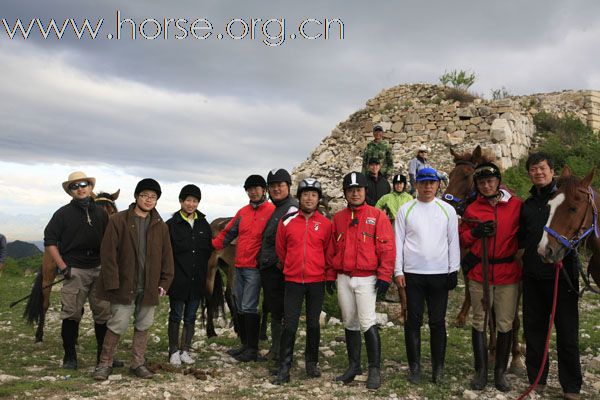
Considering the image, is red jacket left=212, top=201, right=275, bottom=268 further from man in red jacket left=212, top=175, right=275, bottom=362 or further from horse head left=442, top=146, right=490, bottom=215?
horse head left=442, top=146, right=490, bottom=215

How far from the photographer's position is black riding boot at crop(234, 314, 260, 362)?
6.16 m

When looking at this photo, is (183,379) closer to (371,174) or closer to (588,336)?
(371,174)

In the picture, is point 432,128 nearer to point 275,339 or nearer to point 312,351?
point 275,339

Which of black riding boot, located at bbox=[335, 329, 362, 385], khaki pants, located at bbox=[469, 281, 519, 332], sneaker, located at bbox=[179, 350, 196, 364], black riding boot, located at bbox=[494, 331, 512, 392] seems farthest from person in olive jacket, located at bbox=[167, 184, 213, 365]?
black riding boot, located at bbox=[494, 331, 512, 392]

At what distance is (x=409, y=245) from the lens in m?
5.13

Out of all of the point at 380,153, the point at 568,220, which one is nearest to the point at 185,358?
the point at 568,220

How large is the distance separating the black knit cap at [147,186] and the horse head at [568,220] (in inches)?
156

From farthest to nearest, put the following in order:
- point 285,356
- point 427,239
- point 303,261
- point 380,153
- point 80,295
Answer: point 380,153 < point 80,295 < point 285,356 < point 303,261 < point 427,239

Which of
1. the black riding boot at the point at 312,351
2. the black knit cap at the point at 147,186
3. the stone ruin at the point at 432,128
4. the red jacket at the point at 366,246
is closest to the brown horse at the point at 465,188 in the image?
the red jacket at the point at 366,246

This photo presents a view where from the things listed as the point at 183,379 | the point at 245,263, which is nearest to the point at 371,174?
the point at 245,263

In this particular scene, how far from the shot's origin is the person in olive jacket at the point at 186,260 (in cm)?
580

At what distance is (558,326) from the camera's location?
15.8 ft

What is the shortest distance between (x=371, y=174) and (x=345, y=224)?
13.9 feet

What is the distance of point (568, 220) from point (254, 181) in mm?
3537
